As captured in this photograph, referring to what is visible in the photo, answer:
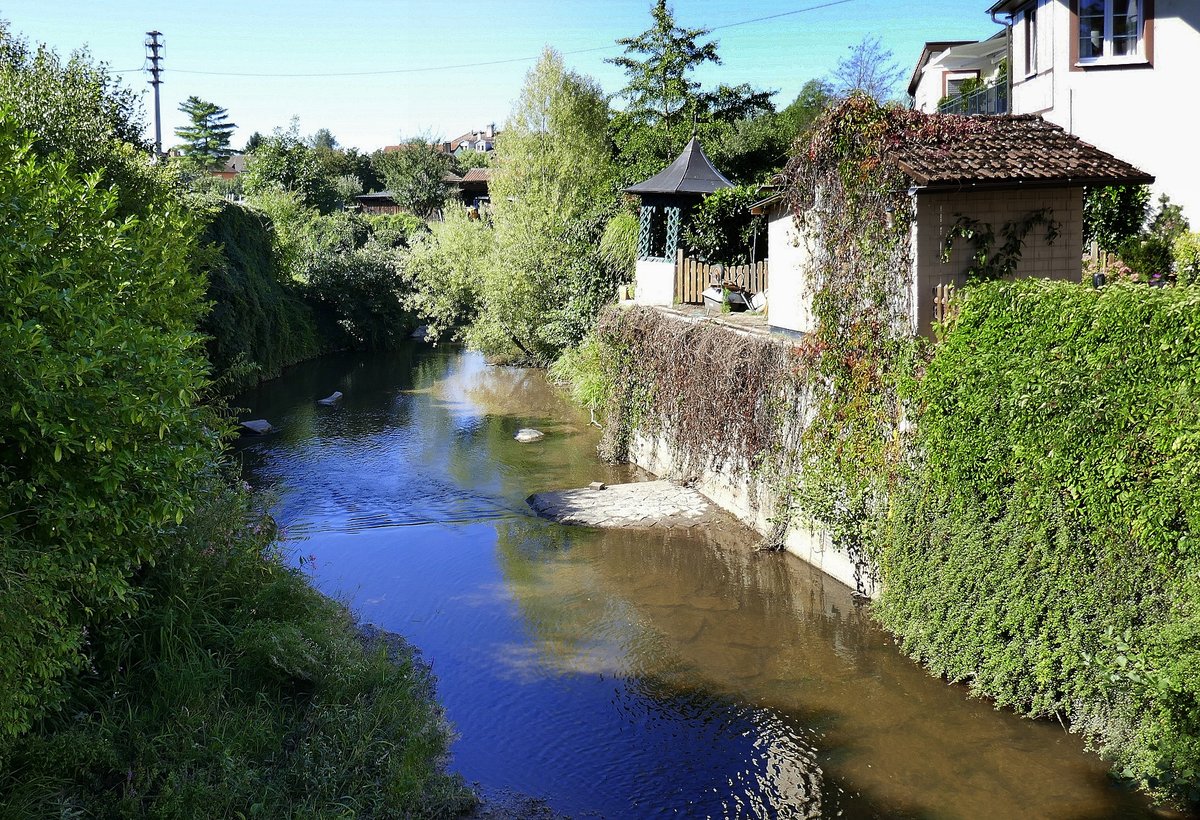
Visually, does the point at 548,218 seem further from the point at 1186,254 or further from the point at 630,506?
the point at 1186,254

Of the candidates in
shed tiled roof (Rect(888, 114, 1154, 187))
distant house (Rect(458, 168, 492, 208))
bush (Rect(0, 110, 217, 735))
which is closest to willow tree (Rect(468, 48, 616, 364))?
shed tiled roof (Rect(888, 114, 1154, 187))

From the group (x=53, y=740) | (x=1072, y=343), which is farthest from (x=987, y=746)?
(x=53, y=740)

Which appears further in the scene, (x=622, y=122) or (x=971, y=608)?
(x=622, y=122)

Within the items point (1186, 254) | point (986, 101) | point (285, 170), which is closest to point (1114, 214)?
point (1186, 254)

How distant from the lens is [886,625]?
10.8 meters

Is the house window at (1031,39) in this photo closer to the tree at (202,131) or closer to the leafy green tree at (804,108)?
the leafy green tree at (804,108)

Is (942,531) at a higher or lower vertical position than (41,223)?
lower

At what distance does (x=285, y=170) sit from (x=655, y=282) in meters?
38.4

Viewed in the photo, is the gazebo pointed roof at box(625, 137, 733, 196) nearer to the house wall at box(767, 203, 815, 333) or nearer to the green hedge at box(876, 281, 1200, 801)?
the house wall at box(767, 203, 815, 333)

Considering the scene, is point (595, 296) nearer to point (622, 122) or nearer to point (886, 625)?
point (622, 122)

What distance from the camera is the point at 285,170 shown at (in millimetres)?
53375

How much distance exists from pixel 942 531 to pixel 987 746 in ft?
7.31

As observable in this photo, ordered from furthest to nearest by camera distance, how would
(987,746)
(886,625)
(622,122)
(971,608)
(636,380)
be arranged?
(622,122) → (636,380) → (886,625) → (971,608) → (987,746)

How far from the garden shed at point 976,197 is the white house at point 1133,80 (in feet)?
27.9
